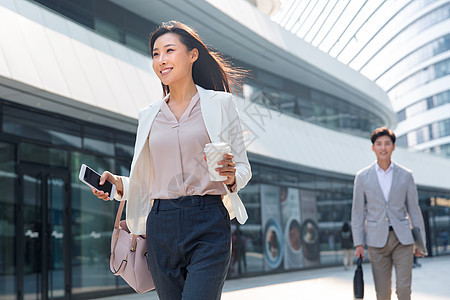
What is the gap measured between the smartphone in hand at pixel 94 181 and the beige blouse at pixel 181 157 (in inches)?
9.0

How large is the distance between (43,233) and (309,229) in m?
11.3

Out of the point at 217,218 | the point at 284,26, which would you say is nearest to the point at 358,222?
the point at 217,218

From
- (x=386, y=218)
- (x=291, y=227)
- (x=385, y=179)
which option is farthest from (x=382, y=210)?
(x=291, y=227)

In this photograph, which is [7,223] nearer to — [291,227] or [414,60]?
[291,227]

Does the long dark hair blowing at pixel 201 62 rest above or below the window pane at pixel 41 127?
below

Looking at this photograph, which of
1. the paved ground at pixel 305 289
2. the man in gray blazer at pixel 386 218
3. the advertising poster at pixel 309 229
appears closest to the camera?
the man in gray blazer at pixel 386 218

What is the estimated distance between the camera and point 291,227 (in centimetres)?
1852

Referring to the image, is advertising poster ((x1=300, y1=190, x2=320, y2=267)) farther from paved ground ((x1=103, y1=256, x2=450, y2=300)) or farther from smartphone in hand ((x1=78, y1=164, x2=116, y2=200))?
smartphone in hand ((x1=78, y1=164, x2=116, y2=200))

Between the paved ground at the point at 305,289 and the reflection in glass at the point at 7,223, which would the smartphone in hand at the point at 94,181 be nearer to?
the reflection in glass at the point at 7,223

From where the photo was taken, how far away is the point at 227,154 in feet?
8.00

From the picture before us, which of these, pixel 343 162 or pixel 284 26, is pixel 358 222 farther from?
pixel 343 162

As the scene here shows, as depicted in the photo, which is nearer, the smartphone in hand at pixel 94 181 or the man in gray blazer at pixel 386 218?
the smartphone in hand at pixel 94 181

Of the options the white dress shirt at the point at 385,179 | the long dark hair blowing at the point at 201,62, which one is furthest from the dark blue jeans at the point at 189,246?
the white dress shirt at the point at 385,179

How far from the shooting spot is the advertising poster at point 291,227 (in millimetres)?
18172
